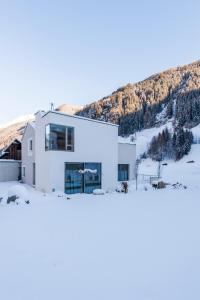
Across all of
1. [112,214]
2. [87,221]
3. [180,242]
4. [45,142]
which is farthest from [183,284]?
[45,142]

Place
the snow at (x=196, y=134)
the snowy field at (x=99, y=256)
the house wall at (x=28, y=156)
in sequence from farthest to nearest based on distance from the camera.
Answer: the snow at (x=196, y=134) < the house wall at (x=28, y=156) < the snowy field at (x=99, y=256)

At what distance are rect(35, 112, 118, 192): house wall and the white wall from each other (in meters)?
8.02

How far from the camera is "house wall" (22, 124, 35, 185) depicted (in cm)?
2400

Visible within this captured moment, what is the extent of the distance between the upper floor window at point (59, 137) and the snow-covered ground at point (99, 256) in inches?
327

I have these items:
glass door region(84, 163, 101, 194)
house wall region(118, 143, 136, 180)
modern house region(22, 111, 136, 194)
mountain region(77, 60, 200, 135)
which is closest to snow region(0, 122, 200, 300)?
modern house region(22, 111, 136, 194)

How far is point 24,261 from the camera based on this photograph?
19.9 feet

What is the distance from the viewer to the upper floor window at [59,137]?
1903 centimetres

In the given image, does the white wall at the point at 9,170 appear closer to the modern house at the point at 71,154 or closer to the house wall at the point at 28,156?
the house wall at the point at 28,156

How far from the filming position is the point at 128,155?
97.4 ft

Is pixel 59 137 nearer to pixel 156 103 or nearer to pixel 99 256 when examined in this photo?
pixel 99 256

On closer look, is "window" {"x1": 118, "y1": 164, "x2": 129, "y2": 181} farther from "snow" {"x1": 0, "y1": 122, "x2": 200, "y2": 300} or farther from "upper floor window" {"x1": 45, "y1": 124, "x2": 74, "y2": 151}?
"snow" {"x1": 0, "y1": 122, "x2": 200, "y2": 300}

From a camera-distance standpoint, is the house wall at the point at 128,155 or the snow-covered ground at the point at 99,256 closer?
the snow-covered ground at the point at 99,256

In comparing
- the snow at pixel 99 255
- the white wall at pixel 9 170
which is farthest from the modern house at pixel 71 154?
the snow at pixel 99 255

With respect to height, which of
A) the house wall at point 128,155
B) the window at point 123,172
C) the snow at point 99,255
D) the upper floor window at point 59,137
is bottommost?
the snow at point 99,255
